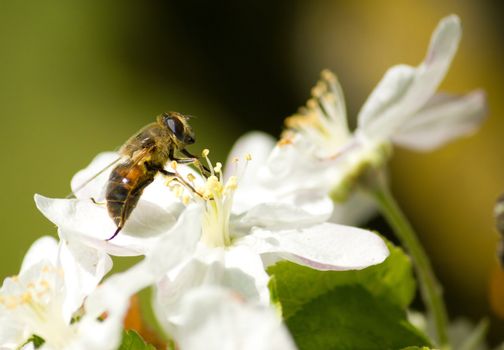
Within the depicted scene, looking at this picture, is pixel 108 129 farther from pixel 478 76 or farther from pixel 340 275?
pixel 340 275

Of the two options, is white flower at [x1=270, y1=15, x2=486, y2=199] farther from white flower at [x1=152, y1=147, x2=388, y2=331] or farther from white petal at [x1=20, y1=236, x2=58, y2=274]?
white petal at [x1=20, y1=236, x2=58, y2=274]

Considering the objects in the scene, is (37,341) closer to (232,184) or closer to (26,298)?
(26,298)

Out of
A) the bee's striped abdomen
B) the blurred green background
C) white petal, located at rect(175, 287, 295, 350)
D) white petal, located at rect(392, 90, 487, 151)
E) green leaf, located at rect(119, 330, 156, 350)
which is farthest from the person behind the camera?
the blurred green background

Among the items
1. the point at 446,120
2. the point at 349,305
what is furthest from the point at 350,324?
the point at 446,120

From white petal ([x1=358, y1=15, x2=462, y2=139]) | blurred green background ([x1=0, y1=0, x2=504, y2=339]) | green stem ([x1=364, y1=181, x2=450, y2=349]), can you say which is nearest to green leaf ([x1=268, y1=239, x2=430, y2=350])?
green stem ([x1=364, y1=181, x2=450, y2=349])

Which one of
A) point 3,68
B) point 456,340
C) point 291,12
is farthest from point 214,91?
point 456,340

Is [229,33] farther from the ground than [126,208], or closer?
closer

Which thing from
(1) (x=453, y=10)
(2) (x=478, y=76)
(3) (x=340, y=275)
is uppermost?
(3) (x=340, y=275)
